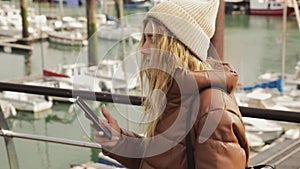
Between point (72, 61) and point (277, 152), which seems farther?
point (72, 61)

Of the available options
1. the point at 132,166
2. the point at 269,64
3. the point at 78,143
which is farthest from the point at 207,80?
the point at 269,64

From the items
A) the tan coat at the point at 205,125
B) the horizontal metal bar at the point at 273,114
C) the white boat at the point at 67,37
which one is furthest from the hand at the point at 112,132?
the white boat at the point at 67,37

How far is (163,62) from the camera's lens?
4.25 feet

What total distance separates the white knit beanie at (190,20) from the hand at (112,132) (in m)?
0.28

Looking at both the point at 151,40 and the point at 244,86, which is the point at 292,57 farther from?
the point at 151,40

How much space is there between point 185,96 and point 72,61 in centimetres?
2036

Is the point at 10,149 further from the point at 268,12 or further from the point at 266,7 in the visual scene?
the point at 266,7

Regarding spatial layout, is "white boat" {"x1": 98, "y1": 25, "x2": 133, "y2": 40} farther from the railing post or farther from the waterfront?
the railing post

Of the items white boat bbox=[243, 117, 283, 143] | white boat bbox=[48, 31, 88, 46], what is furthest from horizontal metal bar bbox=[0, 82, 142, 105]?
white boat bbox=[48, 31, 88, 46]

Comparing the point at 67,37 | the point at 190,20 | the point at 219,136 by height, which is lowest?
the point at 67,37

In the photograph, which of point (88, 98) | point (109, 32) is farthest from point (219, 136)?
point (109, 32)

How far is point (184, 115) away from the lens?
127 cm

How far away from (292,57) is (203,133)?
21.1 meters

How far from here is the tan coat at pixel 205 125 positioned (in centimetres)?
121
